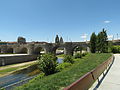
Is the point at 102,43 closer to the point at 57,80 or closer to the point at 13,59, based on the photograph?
the point at 13,59

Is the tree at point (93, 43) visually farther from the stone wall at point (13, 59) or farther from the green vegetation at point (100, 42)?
the stone wall at point (13, 59)

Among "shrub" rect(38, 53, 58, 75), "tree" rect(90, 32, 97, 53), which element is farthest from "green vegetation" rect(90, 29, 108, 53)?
"shrub" rect(38, 53, 58, 75)

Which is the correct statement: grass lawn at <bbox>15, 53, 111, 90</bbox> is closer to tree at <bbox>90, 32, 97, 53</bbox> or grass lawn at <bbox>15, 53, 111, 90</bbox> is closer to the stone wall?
the stone wall

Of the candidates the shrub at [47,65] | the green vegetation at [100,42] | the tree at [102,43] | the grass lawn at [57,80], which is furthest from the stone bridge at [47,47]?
the grass lawn at [57,80]

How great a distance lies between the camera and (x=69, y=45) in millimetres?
57250

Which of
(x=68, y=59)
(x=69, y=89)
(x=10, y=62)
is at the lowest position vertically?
(x=10, y=62)

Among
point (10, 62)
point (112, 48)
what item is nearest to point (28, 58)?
point (10, 62)

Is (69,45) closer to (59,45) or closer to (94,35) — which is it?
(59,45)

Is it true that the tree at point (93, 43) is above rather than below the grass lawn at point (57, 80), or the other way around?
above

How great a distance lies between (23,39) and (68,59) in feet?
325

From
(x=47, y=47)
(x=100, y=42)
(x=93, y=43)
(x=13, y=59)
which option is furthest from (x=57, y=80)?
(x=47, y=47)

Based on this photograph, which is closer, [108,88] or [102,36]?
[108,88]

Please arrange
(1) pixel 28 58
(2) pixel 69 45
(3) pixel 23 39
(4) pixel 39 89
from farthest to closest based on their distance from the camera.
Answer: (3) pixel 23 39
(2) pixel 69 45
(1) pixel 28 58
(4) pixel 39 89

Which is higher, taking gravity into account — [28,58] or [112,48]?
[112,48]
